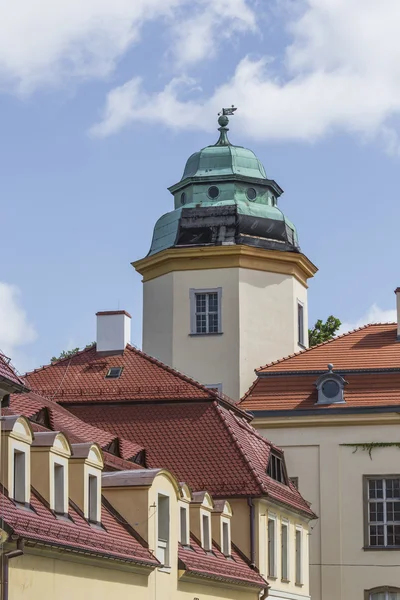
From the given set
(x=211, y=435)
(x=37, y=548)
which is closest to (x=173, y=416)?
(x=211, y=435)

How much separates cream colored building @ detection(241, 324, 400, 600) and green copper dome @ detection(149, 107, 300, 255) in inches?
201

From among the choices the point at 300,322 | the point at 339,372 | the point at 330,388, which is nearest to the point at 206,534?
the point at 330,388

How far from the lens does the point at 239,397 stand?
4341cm

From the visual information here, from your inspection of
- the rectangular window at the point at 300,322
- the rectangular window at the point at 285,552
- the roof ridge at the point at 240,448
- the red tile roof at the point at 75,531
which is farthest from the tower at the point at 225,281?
the red tile roof at the point at 75,531

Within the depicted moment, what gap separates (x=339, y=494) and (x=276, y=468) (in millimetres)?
4618

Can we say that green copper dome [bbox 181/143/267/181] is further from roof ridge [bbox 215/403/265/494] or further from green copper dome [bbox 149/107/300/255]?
roof ridge [bbox 215/403/265/494]

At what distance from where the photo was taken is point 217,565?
28.2 metres

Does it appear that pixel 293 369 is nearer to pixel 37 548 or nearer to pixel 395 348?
pixel 395 348

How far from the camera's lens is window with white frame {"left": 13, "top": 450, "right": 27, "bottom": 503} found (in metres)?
19.3

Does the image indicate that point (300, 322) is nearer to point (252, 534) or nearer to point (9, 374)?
point (252, 534)

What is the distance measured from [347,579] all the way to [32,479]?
21.3 meters

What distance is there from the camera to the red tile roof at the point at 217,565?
85.8ft

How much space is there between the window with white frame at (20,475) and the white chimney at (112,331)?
692 inches

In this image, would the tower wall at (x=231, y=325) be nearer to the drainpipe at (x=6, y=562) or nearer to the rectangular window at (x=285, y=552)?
the rectangular window at (x=285, y=552)
